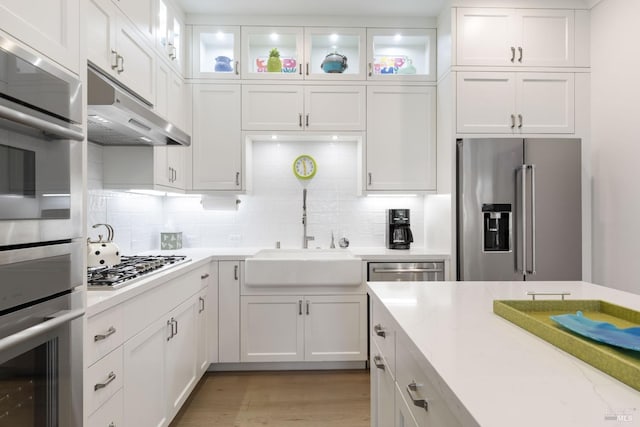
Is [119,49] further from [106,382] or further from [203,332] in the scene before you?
[203,332]

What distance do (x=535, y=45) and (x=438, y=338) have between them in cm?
293

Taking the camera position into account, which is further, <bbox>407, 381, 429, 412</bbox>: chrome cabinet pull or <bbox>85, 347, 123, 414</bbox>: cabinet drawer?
<bbox>85, 347, 123, 414</bbox>: cabinet drawer

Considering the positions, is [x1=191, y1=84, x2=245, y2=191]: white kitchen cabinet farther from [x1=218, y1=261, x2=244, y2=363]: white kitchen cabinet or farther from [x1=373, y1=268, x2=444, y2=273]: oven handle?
[x1=373, y1=268, x2=444, y2=273]: oven handle

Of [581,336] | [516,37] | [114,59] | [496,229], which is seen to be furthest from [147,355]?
[516,37]

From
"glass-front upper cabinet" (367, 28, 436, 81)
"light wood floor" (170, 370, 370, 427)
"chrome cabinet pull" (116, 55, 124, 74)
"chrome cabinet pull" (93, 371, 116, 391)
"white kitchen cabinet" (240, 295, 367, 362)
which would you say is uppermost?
"glass-front upper cabinet" (367, 28, 436, 81)

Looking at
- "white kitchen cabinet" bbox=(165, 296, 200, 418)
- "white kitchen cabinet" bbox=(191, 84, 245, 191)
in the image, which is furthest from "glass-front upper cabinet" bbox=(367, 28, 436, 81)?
"white kitchen cabinet" bbox=(165, 296, 200, 418)

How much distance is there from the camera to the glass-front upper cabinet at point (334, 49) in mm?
3123

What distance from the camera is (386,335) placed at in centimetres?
132

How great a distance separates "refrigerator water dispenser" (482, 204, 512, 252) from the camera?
2.74 m

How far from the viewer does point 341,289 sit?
2.86m

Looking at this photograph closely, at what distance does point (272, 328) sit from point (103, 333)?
161 centimetres

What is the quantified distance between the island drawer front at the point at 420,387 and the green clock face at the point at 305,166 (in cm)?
243

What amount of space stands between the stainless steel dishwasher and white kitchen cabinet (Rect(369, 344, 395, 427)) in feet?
4.23

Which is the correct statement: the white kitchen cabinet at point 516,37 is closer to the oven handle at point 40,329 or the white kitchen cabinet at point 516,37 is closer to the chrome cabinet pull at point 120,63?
the chrome cabinet pull at point 120,63
